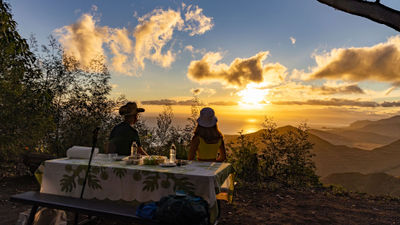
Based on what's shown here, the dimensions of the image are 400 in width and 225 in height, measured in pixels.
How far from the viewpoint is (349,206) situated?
17.0 feet

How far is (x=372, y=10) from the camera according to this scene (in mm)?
3656

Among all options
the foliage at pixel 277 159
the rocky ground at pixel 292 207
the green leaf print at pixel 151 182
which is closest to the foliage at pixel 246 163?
the foliage at pixel 277 159

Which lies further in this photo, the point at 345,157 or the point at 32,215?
the point at 345,157

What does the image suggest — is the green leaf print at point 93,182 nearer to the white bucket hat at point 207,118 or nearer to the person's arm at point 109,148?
the person's arm at point 109,148

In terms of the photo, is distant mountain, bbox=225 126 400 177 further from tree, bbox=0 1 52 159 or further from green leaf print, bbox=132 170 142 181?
tree, bbox=0 1 52 159

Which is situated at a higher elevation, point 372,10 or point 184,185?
point 372,10

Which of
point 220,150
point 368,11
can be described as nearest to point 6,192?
point 220,150

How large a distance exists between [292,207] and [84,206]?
12.9 ft

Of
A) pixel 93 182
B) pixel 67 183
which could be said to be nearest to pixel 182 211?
pixel 93 182

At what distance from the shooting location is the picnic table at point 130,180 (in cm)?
268

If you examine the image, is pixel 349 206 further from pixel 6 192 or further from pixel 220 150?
pixel 6 192

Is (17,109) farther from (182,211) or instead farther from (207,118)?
(182,211)

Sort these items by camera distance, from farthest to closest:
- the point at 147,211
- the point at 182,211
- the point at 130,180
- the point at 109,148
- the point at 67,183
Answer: the point at 109,148 < the point at 67,183 < the point at 130,180 < the point at 147,211 < the point at 182,211

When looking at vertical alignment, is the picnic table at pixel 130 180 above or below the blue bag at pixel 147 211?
above
